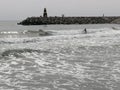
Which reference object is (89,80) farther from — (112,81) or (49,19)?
(49,19)

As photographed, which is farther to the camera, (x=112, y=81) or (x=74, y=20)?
(x=74, y=20)

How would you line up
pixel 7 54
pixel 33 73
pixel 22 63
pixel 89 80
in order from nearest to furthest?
pixel 89 80 < pixel 33 73 < pixel 22 63 < pixel 7 54

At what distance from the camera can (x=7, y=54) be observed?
51.0ft

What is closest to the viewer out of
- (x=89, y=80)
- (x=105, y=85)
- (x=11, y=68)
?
(x=105, y=85)

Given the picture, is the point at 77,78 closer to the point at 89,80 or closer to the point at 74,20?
the point at 89,80

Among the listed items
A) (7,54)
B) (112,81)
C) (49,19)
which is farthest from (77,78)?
(49,19)

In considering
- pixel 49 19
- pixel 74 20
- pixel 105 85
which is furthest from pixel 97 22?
pixel 105 85

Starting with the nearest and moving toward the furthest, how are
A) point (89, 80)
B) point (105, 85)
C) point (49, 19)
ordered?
point (105, 85) → point (89, 80) → point (49, 19)

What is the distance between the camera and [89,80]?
9484 mm

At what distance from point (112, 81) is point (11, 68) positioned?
428cm

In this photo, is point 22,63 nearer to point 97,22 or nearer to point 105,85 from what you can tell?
point 105,85

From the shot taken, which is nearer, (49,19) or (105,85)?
(105,85)

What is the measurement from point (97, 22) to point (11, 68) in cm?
8093

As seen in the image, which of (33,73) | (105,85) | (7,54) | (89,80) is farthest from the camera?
(7,54)
